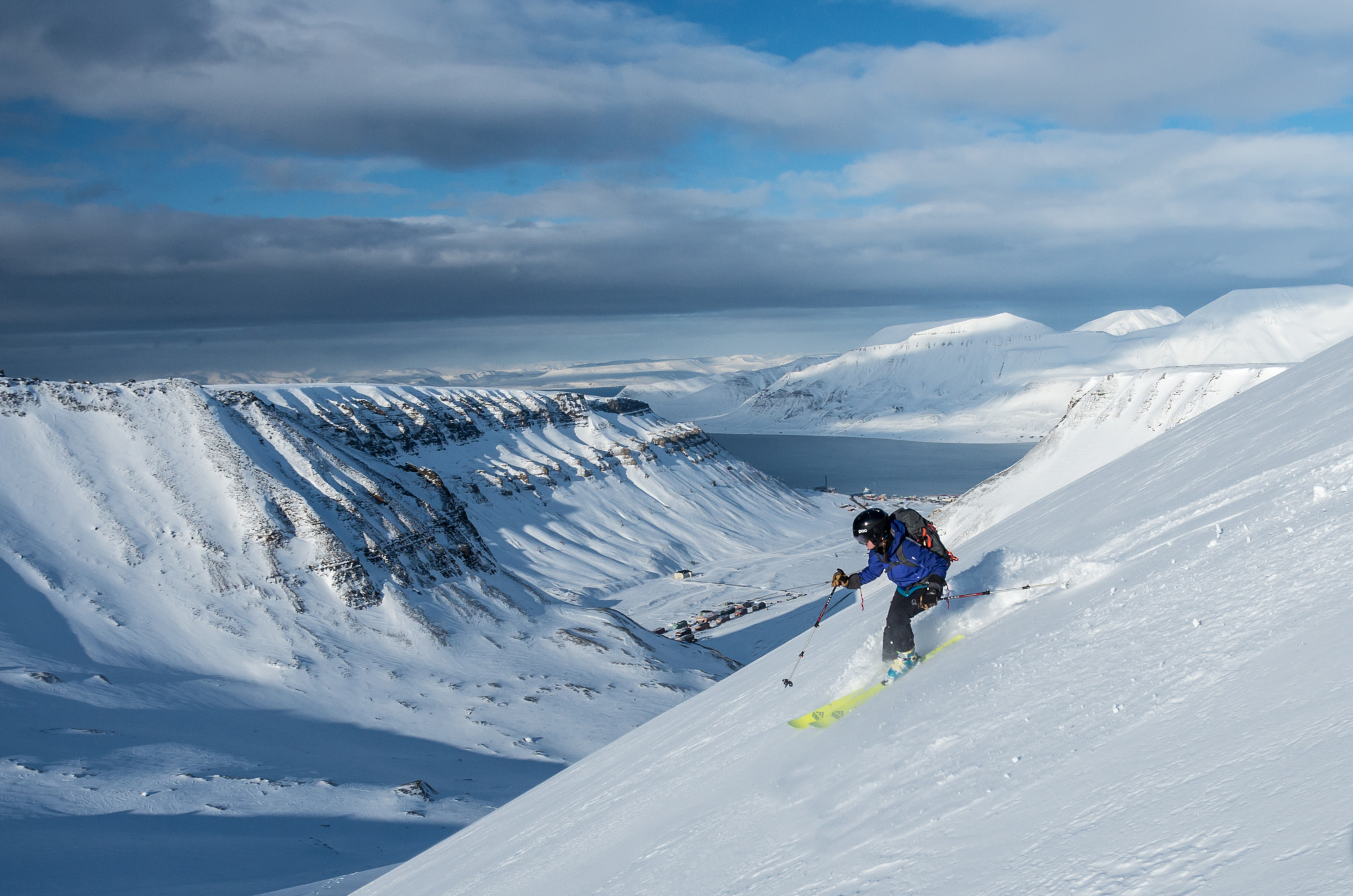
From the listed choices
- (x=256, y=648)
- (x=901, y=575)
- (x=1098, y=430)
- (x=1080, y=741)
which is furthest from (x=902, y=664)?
(x=1098, y=430)

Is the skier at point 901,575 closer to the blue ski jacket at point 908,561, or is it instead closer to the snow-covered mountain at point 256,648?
the blue ski jacket at point 908,561

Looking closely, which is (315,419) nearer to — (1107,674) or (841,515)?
(841,515)

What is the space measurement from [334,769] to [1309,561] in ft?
123

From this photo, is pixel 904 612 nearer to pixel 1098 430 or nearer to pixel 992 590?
pixel 992 590

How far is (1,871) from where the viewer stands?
22219 millimetres

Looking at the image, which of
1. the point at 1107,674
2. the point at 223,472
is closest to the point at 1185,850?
the point at 1107,674

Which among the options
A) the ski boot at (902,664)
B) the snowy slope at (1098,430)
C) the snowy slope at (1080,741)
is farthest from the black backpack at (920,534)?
the snowy slope at (1098,430)

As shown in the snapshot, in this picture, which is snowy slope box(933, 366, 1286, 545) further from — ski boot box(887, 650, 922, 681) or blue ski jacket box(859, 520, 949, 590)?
ski boot box(887, 650, 922, 681)

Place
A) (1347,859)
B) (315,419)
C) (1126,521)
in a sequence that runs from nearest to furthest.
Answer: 1. (1347,859)
2. (1126,521)
3. (315,419)

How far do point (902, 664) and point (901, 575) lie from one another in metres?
0.77

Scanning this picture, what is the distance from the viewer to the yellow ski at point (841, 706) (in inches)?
285

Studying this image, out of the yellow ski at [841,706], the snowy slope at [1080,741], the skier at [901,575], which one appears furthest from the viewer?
the skier at [901,575]

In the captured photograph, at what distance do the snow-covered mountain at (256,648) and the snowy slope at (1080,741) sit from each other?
21515 millimetres

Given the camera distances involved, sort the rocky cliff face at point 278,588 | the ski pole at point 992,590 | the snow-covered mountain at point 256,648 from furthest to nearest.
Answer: the rocky cliff face at point 278,588, the snow-covered mountain at point 256,648, the ski pole at point 992,590
